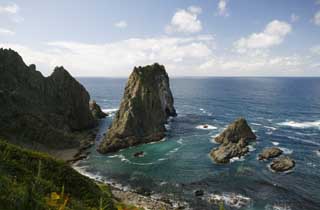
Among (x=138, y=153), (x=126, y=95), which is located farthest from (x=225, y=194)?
(x=126, y=95)

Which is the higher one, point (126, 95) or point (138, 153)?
point (126, 95)

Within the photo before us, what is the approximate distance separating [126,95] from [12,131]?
34750mm

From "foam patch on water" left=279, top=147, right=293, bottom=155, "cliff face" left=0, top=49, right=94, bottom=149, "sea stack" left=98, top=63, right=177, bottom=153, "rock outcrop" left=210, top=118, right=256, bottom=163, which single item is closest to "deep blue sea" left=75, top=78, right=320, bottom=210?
"foam patch on water" left=279, top=147, right=293, bottom=155

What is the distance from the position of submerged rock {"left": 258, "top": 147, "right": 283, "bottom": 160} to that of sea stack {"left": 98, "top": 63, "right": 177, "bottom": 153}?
28.8 metres

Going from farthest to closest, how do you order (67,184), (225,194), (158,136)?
(158,136), (225,194), (67,184)

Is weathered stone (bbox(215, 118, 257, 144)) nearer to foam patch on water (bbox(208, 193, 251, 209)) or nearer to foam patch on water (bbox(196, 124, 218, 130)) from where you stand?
foam patch on water (bbox(196, 124, 218, 130))

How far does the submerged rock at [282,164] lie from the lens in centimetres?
5055

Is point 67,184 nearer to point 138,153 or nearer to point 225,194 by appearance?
point 225,194

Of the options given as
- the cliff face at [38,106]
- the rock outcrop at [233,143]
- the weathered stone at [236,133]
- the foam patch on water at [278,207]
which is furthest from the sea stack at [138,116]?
the foam patch on water at [278,207]

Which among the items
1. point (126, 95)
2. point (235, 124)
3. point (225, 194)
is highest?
point (126, 95)

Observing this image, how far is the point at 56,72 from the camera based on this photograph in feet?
277

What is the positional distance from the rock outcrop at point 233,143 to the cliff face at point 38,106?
3816 cm

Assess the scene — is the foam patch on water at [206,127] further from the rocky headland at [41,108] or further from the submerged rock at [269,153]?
the rocky headland at [41,108]

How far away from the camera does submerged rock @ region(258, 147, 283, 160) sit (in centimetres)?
5644
